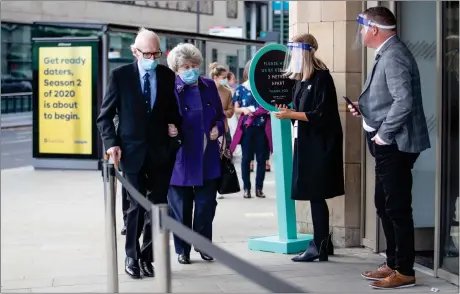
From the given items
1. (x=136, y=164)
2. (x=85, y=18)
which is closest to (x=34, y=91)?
(x=136, y=164)

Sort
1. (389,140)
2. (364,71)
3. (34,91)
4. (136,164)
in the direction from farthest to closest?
(34,91) → (364,71) → (136,164) → (389,140)

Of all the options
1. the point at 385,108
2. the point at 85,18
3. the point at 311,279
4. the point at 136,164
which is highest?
the point at 85,18

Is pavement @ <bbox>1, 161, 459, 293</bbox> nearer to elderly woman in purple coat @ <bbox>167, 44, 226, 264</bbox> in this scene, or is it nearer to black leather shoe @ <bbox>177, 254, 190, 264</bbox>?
black leather shoe @ <bbox>177, 254, 190, 264</bbox>

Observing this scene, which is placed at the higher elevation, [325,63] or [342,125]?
[325,63]

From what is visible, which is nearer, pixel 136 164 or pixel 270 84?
pixel 136 164

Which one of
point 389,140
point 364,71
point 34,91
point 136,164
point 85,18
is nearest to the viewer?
point 389,140

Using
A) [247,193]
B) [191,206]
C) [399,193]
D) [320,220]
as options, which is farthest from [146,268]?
[247,193]

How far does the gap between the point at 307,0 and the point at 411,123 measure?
237 cm

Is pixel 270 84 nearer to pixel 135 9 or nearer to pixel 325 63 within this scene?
pixel 325 63

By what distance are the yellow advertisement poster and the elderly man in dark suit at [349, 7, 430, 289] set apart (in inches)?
372

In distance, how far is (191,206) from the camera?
23.8 ft

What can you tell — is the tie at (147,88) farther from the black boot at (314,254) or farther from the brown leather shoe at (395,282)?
the brown leather shoe at (395,282)

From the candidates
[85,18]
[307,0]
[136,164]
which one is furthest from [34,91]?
[85,18]

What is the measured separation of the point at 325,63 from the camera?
7.77m
